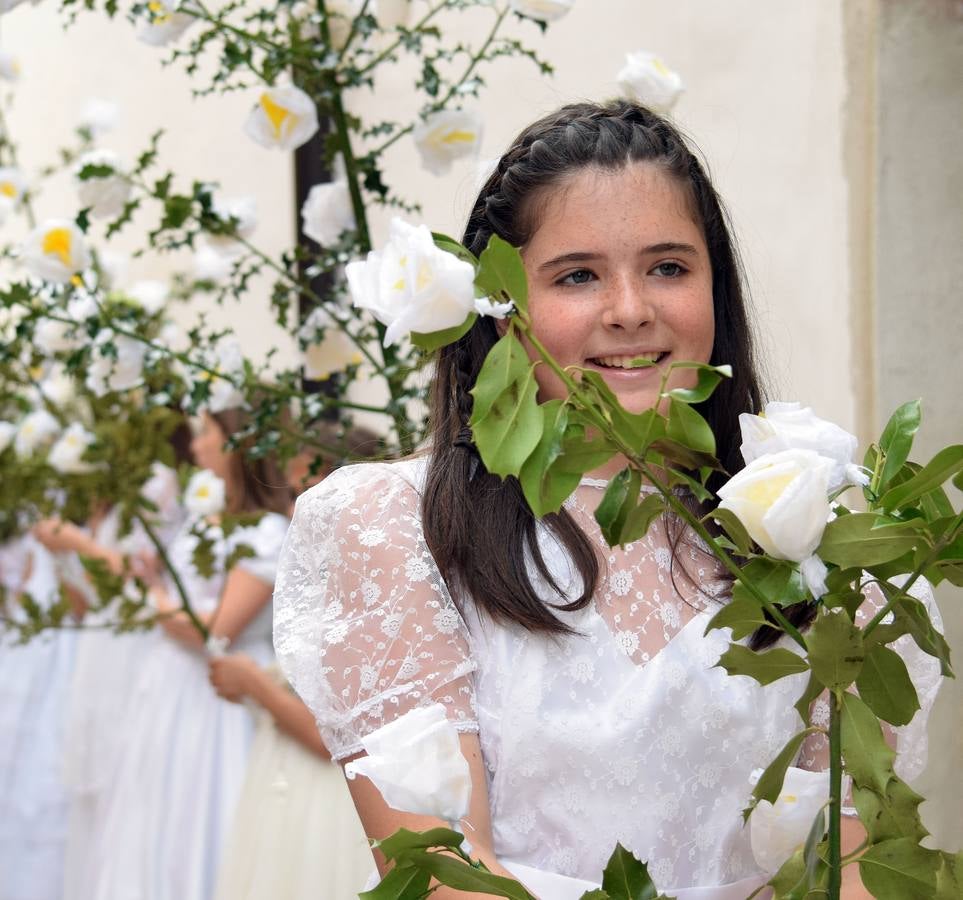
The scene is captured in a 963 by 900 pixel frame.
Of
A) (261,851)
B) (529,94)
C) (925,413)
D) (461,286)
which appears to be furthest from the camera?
(529,94)

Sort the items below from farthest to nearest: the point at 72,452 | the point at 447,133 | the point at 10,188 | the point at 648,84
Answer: the point at 72,452, the point at 10,188, the point at 447,133, the point at 648,84

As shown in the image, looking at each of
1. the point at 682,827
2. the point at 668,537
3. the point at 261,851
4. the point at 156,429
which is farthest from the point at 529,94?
the point at 682,827

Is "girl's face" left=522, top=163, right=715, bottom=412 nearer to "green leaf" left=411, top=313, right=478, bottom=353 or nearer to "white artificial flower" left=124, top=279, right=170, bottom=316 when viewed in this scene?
"green leaf" left=411, top=313, right=478, bottom=353

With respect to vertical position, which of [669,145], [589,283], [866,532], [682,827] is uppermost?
[669,145]

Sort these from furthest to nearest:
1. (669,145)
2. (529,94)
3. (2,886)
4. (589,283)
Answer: (2,886) < (529,94) < (669,145) < (589,283)

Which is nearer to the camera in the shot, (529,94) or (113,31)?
(529,94)

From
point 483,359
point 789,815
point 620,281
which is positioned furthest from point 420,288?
point 483,359

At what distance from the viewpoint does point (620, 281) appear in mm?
1752

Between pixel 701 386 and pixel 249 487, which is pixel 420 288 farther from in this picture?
pixel 249 487

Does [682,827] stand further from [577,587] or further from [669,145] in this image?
[669,145]

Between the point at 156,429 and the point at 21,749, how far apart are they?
186cm

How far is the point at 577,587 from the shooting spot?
1.83m

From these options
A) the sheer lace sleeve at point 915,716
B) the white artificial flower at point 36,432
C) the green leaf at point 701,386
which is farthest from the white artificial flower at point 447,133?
the white artificial flower at point 36,432

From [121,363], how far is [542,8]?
3.08 ft
